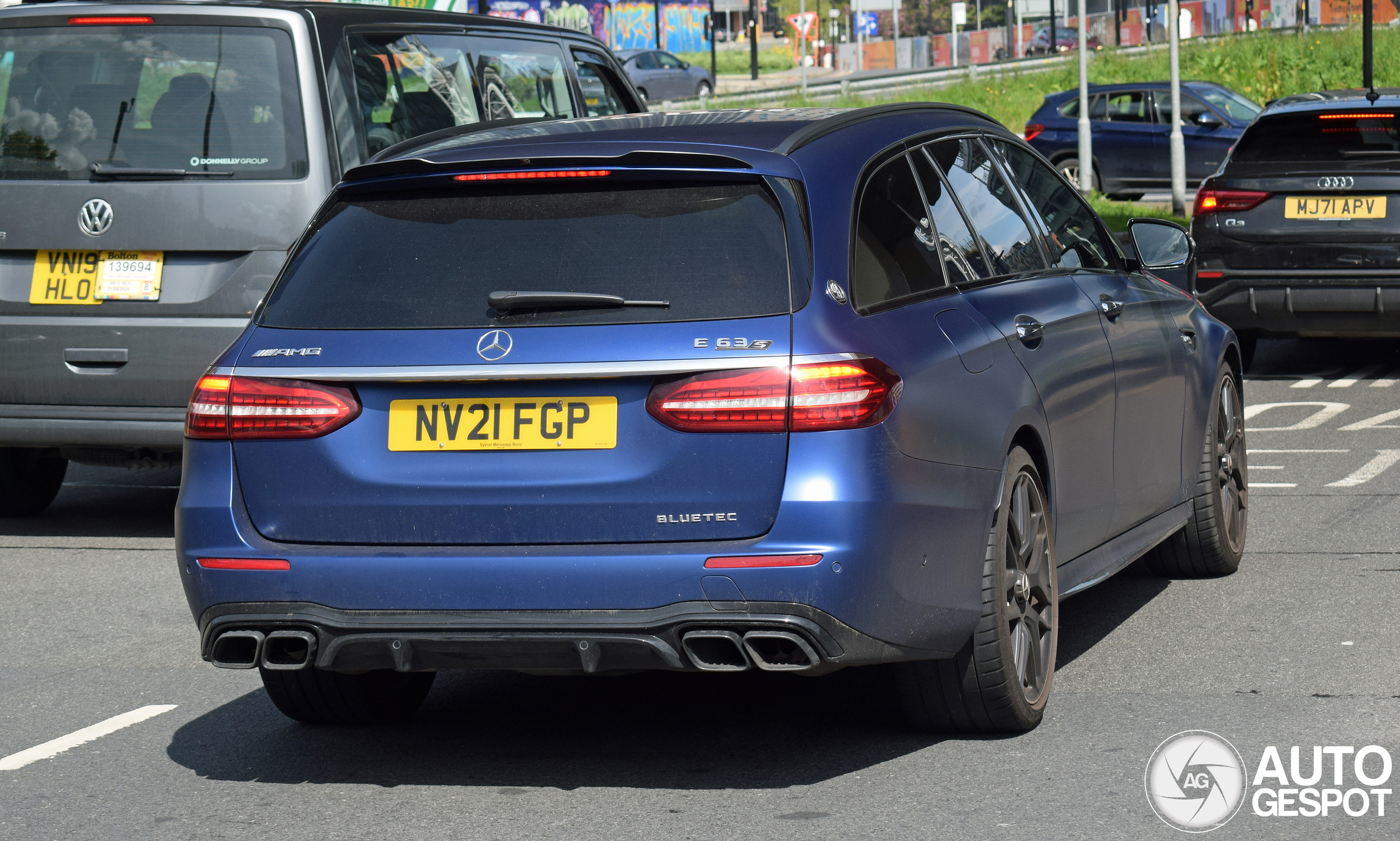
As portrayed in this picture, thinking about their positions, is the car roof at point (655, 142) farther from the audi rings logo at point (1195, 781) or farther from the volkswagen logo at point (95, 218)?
the volkswagen logo at point (95, 218)

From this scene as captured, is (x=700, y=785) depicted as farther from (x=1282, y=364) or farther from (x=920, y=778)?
(x=1282, y=364)

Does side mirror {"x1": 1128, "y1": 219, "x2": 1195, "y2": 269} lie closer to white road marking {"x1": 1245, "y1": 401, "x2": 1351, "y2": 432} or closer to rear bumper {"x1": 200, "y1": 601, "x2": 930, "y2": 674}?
rear bumper {"x1": 200, "y1": 601, "x2": 930, "y2": 674}

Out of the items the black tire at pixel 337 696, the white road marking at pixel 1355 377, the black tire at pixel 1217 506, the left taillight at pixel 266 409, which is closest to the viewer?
the left taillight at pixel 266 409

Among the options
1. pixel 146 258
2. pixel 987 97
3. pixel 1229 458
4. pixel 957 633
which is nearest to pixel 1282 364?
pixel 1229 458

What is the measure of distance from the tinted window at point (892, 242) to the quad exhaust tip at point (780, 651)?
0.78 m

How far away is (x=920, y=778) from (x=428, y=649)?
1.21 metres

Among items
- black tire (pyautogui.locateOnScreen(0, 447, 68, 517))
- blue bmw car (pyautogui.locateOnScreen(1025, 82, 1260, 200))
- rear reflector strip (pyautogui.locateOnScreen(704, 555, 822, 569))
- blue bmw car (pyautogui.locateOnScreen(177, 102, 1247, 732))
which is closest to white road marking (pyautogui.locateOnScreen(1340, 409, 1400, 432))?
blue bmw car (pyautogui.locateOnScreen(177, 102, 1247, 732))

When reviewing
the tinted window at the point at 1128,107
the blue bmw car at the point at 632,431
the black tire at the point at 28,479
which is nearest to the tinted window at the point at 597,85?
the black tire at the point at 28,479

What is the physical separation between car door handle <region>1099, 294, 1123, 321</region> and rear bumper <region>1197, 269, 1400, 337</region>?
5.99 metres

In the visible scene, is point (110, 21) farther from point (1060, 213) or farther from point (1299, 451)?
point (1299, 451)

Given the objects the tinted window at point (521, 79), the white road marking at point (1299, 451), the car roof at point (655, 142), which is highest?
the tinted window at point (521, 79)

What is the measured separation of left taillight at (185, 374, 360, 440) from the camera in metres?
4.43

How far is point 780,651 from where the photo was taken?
4250mm

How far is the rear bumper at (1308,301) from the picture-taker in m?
11.4
